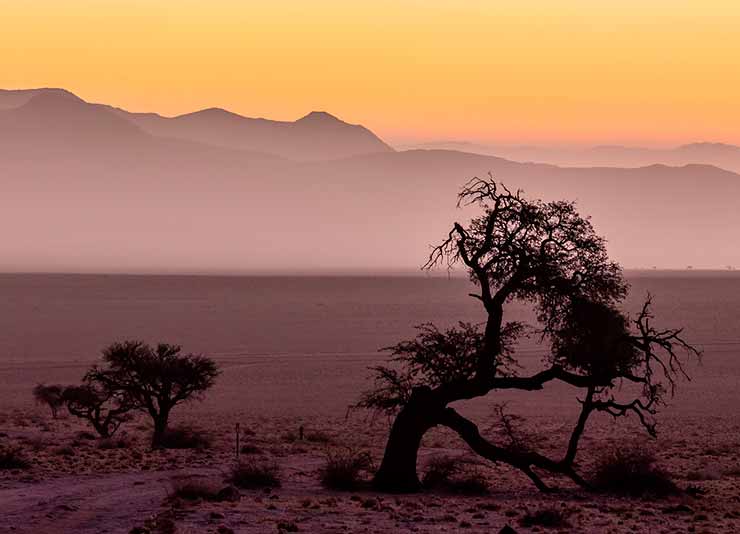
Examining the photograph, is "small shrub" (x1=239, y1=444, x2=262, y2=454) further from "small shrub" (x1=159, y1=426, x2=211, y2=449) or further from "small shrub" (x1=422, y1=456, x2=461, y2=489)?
"small shrub" (x1=422, y1=456, x2=461, y2=489)

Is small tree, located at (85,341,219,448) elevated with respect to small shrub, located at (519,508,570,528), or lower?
elevated

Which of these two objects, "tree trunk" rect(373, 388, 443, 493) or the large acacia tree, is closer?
the large acacia tree

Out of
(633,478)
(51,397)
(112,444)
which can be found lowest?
(51,397)

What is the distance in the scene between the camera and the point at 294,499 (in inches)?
915

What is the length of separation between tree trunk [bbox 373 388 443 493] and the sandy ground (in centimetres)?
63

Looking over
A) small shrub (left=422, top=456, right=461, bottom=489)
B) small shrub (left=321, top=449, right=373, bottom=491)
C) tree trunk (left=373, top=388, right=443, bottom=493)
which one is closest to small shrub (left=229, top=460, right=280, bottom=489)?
small shrub (left=321, top=449, right=373, bottom=491)

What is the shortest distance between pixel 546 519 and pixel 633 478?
473 centimetres

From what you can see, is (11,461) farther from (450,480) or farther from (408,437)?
(450,480)

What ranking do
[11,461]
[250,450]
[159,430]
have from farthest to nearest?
1. [159,430]
2. [250,450]
3. [11,461]

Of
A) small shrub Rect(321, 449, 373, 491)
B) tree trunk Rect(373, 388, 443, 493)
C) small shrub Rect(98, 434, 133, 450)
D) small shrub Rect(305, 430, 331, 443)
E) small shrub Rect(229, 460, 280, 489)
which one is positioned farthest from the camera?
small shrub Rect(305, 430, 331, 443)

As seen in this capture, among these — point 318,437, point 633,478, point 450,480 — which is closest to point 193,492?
point 450,480

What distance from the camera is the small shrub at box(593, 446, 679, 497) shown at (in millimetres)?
24641

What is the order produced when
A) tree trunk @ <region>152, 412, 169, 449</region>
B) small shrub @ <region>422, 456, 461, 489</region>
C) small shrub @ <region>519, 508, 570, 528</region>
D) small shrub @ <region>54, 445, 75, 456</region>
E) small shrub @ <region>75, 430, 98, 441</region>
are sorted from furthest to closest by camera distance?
small shrub @ <region>75, 430, 98, 441</region>, tree trunk @ <region>152, 412, 169, 449</region>, small shrub @ <region>54, 445, 75, 456</region>, small shrub @ <region>422, 456, 461, 489</region>, small shrub @ <region>519, 508, 570, 528</region>

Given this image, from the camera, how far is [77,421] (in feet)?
139
